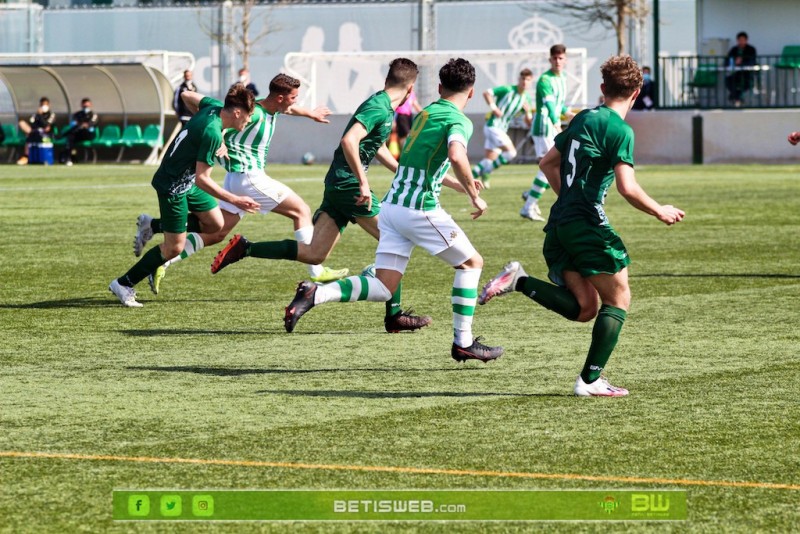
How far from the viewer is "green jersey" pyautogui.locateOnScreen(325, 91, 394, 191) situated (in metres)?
9.70

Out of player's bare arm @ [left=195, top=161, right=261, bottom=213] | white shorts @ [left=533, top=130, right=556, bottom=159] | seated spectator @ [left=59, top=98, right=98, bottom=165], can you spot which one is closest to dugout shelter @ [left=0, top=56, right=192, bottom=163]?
seated spectator @ [left=59, top=98, right=98, bottom=165]

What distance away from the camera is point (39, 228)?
1933cm

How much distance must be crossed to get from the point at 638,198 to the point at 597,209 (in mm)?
387

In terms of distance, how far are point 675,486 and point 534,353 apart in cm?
355

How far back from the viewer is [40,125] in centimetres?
3884

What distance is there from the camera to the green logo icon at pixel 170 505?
554 cm

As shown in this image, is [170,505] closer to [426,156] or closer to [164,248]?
[426,156]

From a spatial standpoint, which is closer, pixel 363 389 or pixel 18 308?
pixel 363 389

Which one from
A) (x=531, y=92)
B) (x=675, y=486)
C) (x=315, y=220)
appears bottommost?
(x=675, y=486)

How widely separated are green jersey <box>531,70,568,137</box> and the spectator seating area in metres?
21.2

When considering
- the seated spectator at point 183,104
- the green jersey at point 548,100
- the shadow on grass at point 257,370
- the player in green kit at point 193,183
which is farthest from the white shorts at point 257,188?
the seated spectator at point 183,104

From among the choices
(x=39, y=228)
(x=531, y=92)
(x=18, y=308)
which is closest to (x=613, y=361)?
(x=18, y=308)

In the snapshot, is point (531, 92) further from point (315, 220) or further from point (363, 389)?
point (363, 389)

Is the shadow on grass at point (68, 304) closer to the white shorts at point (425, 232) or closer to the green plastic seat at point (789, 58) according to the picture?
the white shorts at point (425, 232)
